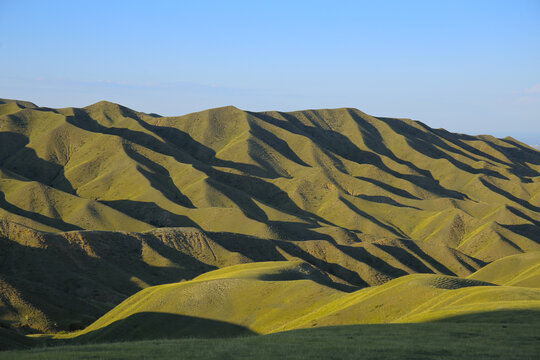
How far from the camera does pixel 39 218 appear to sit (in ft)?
605

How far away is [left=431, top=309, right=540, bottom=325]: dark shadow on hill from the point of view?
41.9m

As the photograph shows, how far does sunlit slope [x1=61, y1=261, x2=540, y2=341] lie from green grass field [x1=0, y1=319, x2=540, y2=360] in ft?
57.4

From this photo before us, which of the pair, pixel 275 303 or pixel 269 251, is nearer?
pixel 275 303

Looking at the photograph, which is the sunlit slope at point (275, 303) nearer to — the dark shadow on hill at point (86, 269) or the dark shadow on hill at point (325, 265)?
the dark shadow on hill at point (86, 269)

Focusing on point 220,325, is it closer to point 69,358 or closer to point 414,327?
point 414,327

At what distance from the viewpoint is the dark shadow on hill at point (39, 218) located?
7008 inches

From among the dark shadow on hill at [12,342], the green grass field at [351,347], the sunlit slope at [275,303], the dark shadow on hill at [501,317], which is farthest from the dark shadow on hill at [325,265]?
the green grass field at [351,347]

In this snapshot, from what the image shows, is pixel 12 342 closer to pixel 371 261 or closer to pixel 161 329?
pixel 161 329

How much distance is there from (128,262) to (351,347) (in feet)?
397

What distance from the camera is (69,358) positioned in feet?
94.3

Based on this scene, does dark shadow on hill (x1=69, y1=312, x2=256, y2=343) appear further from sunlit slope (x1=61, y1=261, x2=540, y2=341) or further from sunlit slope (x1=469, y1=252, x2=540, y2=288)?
sunlit slope (x1=469, y1=252, x2=540, y2=288)

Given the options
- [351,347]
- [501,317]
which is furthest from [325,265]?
[351,347]

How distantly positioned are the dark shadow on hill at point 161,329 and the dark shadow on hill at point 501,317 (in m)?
30.6

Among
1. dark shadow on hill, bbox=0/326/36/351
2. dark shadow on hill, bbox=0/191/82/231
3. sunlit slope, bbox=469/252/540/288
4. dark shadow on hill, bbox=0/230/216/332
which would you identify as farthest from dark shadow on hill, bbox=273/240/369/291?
dark shadow on hill, bbox=0/326/36/351
